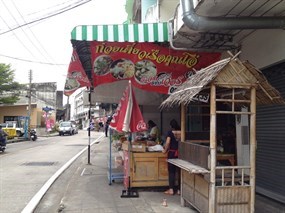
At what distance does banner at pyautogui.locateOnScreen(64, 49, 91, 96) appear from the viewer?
958 cm

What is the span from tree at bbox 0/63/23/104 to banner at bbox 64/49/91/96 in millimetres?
28857

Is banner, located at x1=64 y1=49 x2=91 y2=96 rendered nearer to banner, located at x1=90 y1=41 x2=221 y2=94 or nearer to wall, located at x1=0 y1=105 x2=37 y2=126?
banner, located at x1=90 y1=41 x2=221 y2=94

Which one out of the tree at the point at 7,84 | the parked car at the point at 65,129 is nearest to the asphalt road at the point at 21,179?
the tree at the point at 7,84

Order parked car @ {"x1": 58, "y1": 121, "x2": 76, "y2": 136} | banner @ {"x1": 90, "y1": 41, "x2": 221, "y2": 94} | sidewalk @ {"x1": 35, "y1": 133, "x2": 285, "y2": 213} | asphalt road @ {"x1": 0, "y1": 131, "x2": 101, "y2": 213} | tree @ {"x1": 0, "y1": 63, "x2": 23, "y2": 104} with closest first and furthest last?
sidewalk @ {"x1": 35, "y1": 133, "x2": 285, "y2": 213}
asphalt road @ {"x1": 0, "y1": 131, "x2": 101, "y2": 213}
banner @ {"x1": 90, "y1": 41, "x2": 221, "y2": 94}
tree @ {"x1": 0, "y1": 63, "x2": 23, "y2": 104}
parked car @ {"x1": 58, "y1": 121, "x2": 76, "y2": 136}

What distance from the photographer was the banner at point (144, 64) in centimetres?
905

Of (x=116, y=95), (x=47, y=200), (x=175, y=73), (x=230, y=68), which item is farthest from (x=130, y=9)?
(x=230, y=68)

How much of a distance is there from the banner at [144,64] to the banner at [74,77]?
0.56 metres

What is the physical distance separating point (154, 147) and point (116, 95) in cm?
447

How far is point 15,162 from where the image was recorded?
51.9 ft

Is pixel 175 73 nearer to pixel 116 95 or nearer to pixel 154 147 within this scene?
pixel 154 147

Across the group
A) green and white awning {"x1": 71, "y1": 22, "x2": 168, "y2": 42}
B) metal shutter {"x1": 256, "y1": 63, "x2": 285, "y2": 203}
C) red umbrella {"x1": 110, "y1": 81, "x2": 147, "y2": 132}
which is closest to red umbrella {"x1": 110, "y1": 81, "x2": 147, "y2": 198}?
red umbrella {"x1": 110, "y1": 81, "x2": 147, "y2": 132}

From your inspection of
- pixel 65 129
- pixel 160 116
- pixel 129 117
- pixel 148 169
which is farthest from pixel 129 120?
pixel 65 129

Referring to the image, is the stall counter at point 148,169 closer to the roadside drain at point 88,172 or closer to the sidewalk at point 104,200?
the sidewalk at point 104,200

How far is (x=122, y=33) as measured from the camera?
8.73 m
